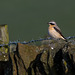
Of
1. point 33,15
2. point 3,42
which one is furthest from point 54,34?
point 33,15

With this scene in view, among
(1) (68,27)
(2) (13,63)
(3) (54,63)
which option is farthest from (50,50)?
(1) (68,27)

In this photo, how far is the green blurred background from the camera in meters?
16.8

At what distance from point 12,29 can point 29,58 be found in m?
11.4

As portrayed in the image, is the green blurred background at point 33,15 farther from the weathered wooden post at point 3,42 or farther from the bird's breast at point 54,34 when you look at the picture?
the weathered wooden post at point 3,42

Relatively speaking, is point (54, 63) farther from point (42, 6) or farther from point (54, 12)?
point (42, 6)

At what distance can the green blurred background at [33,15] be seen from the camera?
16766 mm

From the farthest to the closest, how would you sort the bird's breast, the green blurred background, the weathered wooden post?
1. the green blurred background
2. the bird's breast
3. the weathered wooden post

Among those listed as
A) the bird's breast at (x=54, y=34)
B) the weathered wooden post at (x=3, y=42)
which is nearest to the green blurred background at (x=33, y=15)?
the bird's breast at (x=54, y=34)

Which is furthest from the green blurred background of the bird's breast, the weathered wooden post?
the weathered wooden post

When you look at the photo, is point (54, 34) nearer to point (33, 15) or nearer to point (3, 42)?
point (3, 42)

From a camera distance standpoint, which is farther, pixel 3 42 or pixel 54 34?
pixel 54 34

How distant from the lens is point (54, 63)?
548cm

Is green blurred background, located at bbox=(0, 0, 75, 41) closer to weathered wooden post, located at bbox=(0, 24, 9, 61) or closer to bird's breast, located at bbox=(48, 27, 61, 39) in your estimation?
bird's breast, located at bbox=(48, 27, 61, 39)

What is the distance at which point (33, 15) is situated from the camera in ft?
65.0
